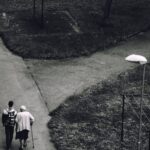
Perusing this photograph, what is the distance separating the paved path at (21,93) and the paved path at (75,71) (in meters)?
0.40

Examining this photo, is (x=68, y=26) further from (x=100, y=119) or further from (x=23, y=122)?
(x=23, y=122)

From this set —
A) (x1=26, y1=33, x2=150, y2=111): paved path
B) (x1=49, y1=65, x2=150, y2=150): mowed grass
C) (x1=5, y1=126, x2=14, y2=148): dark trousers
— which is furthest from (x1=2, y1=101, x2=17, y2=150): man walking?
(x1=26, y1=33, x2=150, y2=111): paved path

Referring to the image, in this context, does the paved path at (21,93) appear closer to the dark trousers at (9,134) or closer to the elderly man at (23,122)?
the dark trousers at (9,134)

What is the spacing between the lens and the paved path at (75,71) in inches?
892

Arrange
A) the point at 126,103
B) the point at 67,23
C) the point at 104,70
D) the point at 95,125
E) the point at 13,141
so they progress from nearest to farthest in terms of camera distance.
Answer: the point at 13,141 → the point at 95,125 → the point at 126,103 → the point at 104,70 → the point at 67,23

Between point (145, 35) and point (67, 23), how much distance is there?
437 centimetres

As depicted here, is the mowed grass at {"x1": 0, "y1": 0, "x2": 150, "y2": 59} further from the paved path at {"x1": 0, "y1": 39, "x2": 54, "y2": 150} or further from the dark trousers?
the dark trousers

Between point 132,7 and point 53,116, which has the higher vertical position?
point 132,7

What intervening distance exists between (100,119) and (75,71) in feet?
16.2

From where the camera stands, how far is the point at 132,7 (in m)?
32.4

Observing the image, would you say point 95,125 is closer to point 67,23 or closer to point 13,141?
point 13,141

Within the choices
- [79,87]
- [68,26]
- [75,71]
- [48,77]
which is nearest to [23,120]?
[79,87]

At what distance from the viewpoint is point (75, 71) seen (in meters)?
24.8

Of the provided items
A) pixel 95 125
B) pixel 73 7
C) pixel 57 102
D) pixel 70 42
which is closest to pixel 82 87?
pixel 57 102
